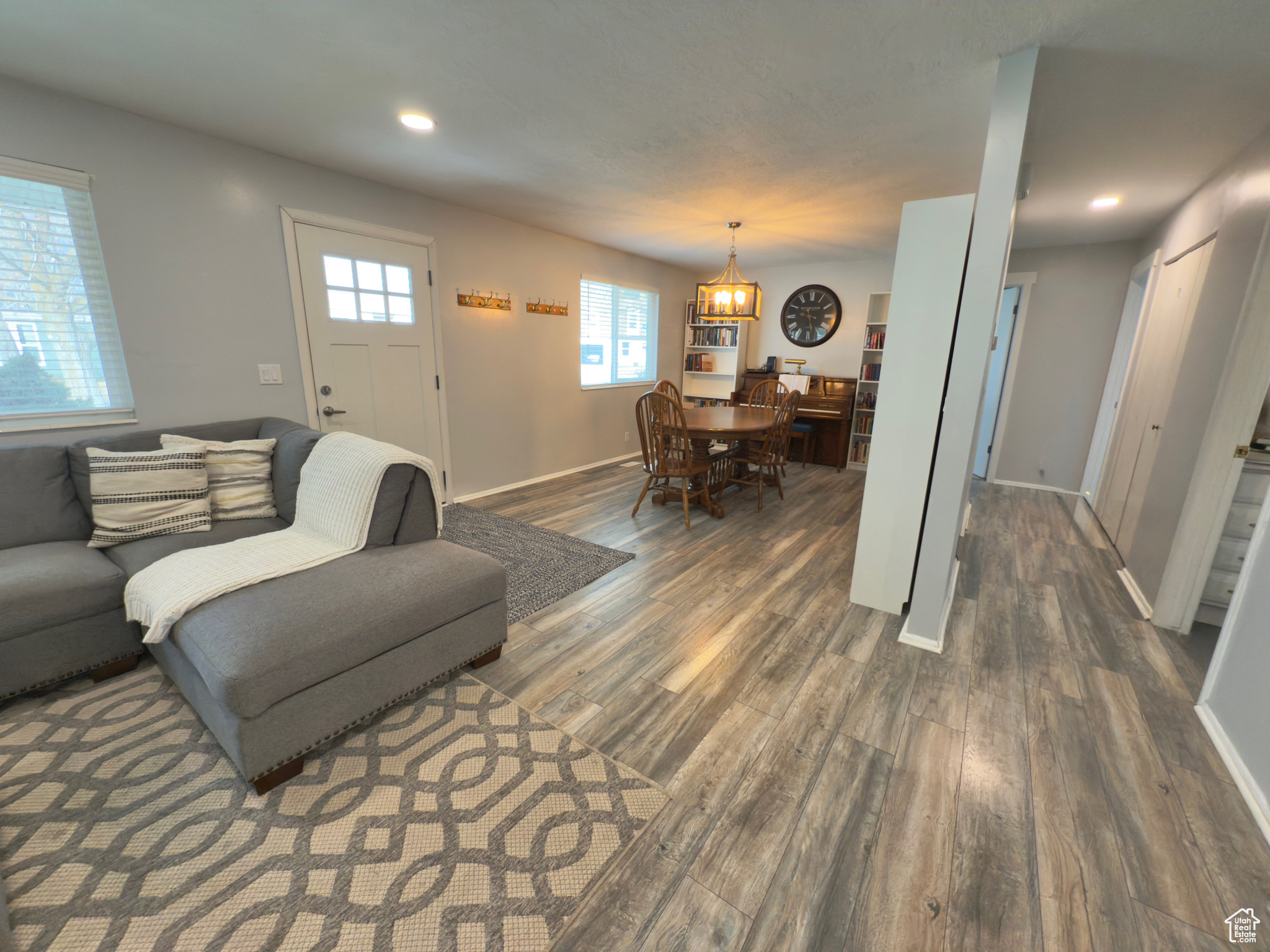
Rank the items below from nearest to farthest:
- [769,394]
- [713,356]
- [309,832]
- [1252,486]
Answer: [309,832] → [1252,486] → [769,394] → [713,356]

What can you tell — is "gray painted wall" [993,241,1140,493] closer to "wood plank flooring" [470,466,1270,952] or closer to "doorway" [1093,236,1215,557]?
"doorway" [1093,236,1215,557]

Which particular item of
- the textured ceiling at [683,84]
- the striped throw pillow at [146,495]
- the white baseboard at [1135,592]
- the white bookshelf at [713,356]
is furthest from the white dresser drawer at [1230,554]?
the striped throw pillow at [146,495]

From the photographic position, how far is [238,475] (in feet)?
7.71

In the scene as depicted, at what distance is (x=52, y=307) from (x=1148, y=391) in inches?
238

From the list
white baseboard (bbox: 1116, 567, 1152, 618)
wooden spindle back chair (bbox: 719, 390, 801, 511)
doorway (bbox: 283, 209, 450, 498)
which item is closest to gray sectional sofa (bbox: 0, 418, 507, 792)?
doorway (bbox: 283, 209, 450, 498)

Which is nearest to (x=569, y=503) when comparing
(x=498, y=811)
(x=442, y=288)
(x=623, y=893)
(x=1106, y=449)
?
(x=442, y=288)

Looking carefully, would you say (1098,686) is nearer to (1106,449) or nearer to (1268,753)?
(1268,753)

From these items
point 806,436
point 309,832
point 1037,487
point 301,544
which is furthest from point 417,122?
point 1037,487

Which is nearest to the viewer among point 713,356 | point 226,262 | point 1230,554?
point 1230,554

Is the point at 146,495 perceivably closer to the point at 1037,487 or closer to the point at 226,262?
the point at 226,262

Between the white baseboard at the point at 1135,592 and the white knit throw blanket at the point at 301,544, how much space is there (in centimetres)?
353

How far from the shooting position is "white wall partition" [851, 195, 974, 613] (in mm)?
2041

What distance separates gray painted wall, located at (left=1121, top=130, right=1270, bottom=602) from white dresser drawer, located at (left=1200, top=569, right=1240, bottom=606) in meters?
0.19

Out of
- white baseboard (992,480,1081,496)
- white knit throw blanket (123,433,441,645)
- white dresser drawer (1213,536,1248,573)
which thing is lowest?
white baseboard (992,480,1081,496)
